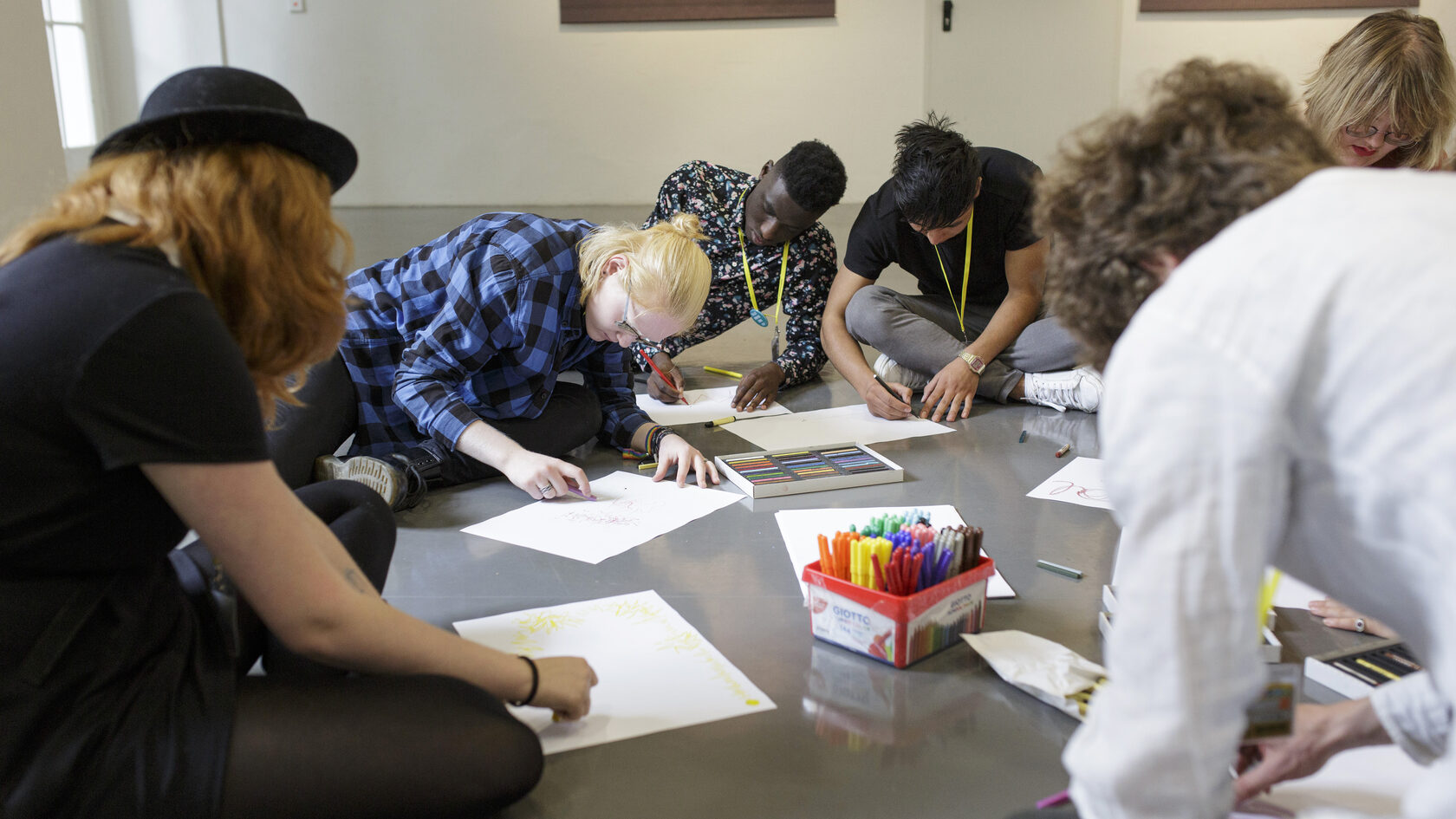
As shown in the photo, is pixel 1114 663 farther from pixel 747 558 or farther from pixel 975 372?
pixel 975 372

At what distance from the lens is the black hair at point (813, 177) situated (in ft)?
10.2

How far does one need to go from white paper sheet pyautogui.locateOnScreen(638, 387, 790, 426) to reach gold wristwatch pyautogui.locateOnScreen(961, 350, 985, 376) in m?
0.55

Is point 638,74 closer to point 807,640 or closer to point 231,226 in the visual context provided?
point 807,640

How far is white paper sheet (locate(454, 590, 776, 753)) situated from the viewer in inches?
54.4

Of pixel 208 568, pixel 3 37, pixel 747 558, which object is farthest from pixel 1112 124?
pixel 3 37

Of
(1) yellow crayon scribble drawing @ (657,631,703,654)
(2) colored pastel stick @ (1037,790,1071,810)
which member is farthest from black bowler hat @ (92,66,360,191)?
(2) colored pastel stick @ (1037,790,1071,810)

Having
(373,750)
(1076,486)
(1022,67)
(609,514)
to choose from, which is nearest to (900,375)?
(1076,486)

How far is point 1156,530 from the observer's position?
26.3 inches

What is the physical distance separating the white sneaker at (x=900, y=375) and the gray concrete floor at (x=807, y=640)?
0.54m

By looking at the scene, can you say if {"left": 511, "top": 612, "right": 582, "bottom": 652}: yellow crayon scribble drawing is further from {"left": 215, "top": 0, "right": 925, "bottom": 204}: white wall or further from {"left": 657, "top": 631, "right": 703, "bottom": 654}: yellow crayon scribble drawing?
{"left": 215, "top": 0, "right": 925, "bottom": 204}: white wall

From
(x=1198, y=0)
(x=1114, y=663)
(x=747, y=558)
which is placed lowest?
(x=747, y=558)

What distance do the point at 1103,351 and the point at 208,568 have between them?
1.10m

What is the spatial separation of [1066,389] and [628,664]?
2.01m

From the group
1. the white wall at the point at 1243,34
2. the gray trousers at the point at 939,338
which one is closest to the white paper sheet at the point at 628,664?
the gray trousers at the point at 939,338
